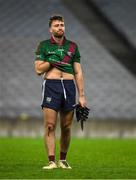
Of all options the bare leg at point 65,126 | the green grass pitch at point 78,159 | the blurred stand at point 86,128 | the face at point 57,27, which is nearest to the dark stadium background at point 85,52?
the blurred stand at point 86,128

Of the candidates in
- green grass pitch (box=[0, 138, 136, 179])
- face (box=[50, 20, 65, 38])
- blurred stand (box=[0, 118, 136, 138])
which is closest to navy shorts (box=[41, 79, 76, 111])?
face (box=[50, 20, 65, 38])

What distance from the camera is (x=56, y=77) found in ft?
27.9

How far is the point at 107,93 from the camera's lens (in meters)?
20.0

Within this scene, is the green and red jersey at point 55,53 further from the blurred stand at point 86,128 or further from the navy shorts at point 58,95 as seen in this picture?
the blurred stand at point 86,128

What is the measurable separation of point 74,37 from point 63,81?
12317 mm

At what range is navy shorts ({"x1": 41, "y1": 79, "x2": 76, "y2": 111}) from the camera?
27.7 ft

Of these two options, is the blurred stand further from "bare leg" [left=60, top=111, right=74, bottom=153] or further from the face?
the face

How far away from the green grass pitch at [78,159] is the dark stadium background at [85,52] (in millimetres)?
3085

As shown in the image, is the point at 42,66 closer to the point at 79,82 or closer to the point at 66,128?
the point at 79,82

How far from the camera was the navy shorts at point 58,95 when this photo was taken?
845 centimetres

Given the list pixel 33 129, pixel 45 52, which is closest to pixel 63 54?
pixel 45 52

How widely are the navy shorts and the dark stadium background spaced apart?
375 inches

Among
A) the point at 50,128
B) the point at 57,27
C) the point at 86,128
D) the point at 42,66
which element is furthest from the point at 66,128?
the point at 86,128

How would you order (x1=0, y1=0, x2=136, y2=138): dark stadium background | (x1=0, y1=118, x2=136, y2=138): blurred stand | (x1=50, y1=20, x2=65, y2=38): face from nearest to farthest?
(x1=50, y1=20, x2=65, y2=38): face, (x1=0, y1=118, x2=136, y2=138): blurred stand, (x1=0, y1=0, x2=136, y2=138): dark stadium background
